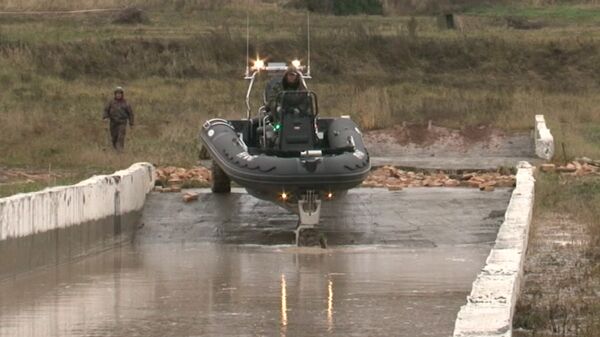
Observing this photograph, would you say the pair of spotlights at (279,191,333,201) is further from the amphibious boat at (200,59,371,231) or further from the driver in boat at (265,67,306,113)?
the driver in boat at (265,67,306,113)

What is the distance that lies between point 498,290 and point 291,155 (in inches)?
371

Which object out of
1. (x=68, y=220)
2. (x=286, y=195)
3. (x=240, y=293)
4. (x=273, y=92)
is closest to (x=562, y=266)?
(x=240, y=293)

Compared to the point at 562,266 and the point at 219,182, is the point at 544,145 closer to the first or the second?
the point at 219,182

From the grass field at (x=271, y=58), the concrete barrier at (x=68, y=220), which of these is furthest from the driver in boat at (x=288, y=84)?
the grass field at (x=271, y=58)

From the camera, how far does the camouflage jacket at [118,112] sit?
31.4m

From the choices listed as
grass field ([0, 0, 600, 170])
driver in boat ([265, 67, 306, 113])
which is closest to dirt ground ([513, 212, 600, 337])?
driver in boat ([265, 67, 306, 113])

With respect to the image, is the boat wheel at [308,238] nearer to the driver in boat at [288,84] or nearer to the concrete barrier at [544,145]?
the driver in boat at [288,84]

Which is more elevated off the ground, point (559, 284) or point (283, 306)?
point (559, 284)

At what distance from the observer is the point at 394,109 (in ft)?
133

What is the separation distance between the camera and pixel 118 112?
31.4 metres

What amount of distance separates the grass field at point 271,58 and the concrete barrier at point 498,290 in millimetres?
15945

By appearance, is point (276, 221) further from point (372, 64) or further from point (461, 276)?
point (372, 64)

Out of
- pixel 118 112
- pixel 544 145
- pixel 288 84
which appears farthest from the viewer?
pixel 118 112

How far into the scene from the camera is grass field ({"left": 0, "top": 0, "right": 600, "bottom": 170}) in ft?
119
